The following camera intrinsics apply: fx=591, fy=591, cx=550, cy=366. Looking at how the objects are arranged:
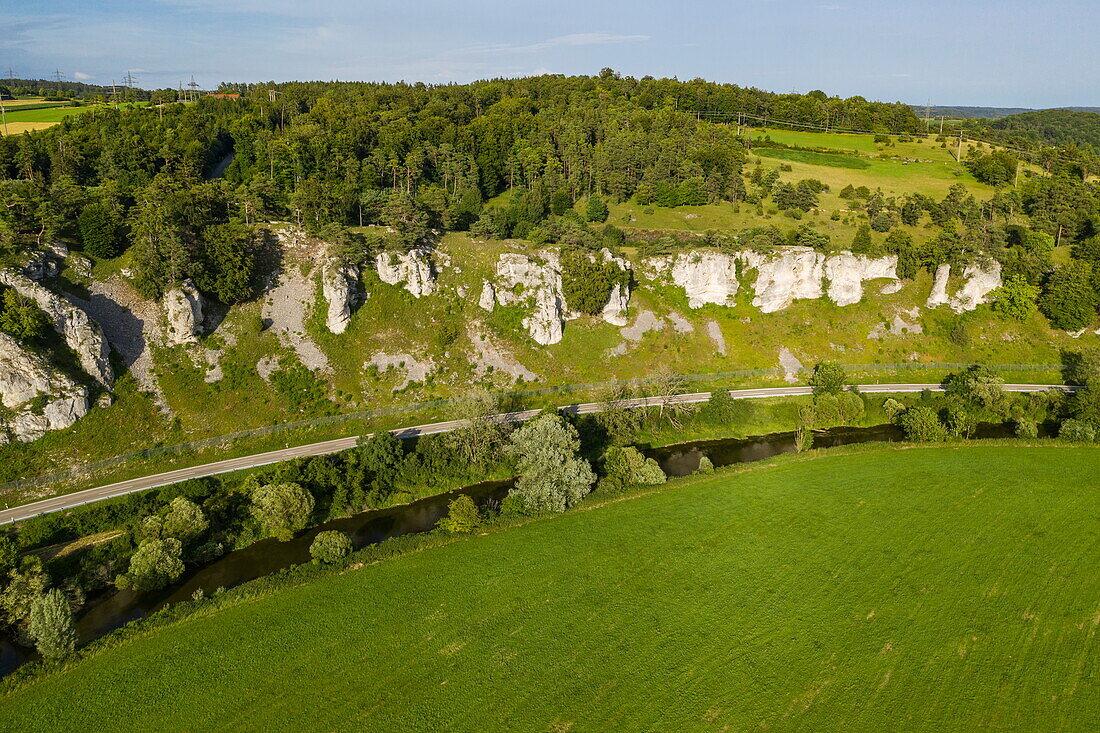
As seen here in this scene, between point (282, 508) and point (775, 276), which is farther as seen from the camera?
point (775, 276)

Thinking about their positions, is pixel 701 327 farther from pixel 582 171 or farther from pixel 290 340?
pixel 290 340

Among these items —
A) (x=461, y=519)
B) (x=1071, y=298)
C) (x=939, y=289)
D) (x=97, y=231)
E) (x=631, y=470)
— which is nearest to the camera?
(x=461, y=519)

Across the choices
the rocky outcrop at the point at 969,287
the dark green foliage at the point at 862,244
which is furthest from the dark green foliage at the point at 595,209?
the rocky outcrop at the point at 969,287

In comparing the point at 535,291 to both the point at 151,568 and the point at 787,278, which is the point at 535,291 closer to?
the point at 787,278

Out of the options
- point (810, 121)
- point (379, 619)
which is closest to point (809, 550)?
point (379, 619)

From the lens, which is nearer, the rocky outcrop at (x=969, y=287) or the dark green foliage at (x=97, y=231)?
the dark green foliage at (x=97, y=231)

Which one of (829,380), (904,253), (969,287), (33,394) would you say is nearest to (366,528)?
(33,394)

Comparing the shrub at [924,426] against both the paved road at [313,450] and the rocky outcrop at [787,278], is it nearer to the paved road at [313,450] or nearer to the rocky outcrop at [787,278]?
the paved road at [313,450]
